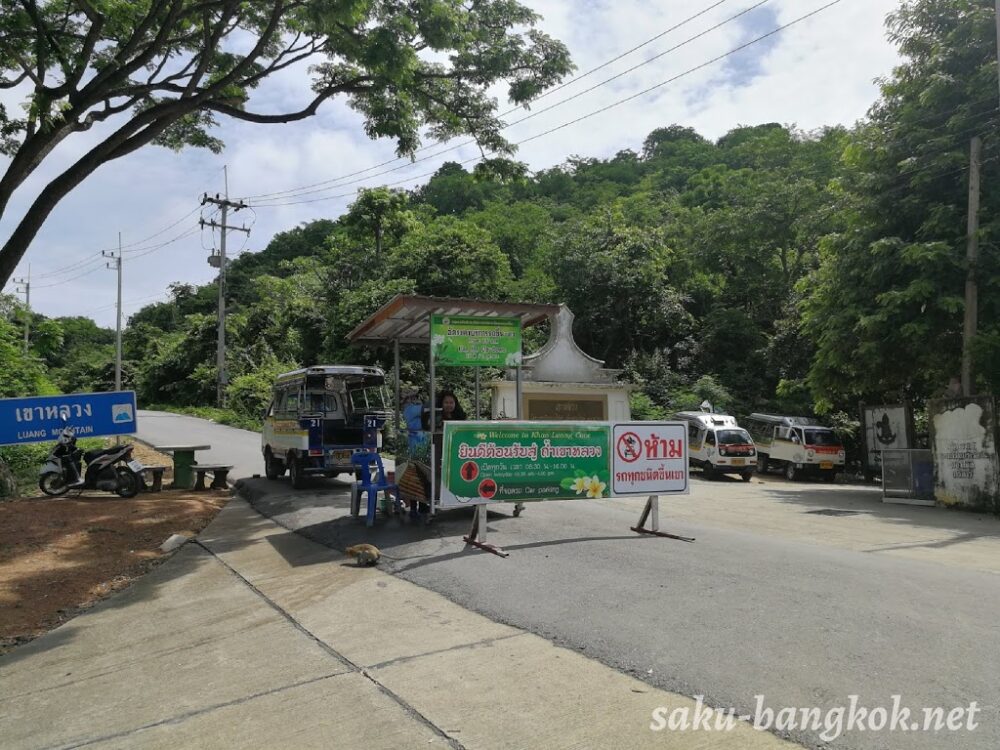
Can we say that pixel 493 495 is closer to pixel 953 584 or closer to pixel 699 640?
pixel 699 640

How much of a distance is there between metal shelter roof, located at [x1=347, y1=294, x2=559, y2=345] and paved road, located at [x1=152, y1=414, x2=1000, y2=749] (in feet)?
9.33

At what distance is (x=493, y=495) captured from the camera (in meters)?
8.27

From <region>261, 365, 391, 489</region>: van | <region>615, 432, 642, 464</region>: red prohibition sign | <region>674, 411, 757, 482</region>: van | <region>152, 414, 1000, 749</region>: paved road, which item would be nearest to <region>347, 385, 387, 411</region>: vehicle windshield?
<region>261, 365, 391, 489</region>: van

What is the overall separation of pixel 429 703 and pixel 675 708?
138cm

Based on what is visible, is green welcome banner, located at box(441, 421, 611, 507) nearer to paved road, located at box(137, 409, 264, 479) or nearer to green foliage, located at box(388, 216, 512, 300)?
paved road, located at box(137, 409, 264, 479)

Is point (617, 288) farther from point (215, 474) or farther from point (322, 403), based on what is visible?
point (215, 474)

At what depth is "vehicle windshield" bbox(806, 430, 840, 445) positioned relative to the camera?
24844 millimetres

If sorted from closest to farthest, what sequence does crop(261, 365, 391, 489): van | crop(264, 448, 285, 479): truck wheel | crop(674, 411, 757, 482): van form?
1. crop(261, 365, 391, 489): van
2. crop(264, 448, 285, 479): truck wheel
3. crop(674, 411, 757, 482): van

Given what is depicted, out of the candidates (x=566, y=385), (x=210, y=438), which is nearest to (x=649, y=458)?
(x=566, y=385)

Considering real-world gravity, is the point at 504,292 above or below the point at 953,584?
above

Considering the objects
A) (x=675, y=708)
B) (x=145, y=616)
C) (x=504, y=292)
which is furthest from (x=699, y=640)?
(x=504, y=292)

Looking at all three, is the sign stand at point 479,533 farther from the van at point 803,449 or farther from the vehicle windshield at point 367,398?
the van at point 803,449

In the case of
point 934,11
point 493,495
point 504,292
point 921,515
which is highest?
point 934,11

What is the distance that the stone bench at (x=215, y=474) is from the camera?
1513 centimetres
